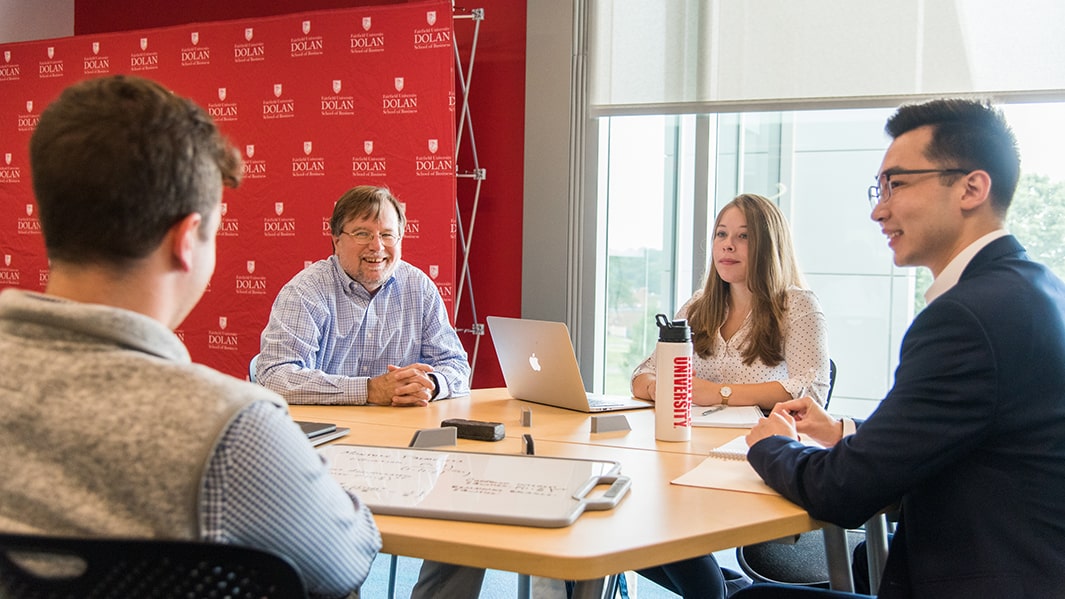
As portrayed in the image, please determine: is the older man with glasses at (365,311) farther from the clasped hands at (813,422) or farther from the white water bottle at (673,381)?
the clasped hands at (813,422)

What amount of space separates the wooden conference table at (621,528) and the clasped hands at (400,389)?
0.47 metres

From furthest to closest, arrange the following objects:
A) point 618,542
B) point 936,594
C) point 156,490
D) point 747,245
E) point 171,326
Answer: point 747,245 → point 936,594 → point 618,542 → point 171,326 → point 156,490

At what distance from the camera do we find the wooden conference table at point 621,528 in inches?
45.3

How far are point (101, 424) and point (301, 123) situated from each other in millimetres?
3651

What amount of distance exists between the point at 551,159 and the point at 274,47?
1.47 meters

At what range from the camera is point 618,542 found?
1185 millimetres

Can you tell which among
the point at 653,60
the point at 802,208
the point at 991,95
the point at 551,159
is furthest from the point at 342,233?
the point at 991,95

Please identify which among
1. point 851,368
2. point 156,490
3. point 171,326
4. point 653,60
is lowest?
point 851,368

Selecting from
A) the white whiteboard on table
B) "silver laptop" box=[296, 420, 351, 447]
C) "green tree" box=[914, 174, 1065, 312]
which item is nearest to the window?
"green tree" box=[914, 174, 1065, 312]

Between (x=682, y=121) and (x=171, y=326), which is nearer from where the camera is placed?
(x=171, y=326)

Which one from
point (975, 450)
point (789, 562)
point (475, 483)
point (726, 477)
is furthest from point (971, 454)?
point (789, 562)

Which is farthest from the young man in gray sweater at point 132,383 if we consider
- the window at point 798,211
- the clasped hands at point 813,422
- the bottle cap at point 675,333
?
the window at point 798,211

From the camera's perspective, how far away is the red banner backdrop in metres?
4.03

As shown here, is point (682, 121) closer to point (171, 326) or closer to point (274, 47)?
point (274, 47)
